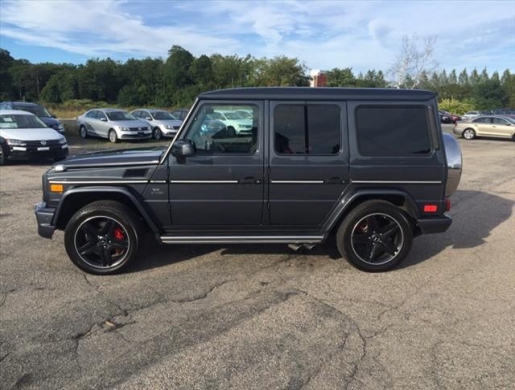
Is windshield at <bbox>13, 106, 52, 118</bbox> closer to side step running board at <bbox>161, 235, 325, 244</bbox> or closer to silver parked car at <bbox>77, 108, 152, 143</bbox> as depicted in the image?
silver parked car at <bbox>77, 108, 152, 143</bbox>

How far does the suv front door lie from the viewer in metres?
4.63

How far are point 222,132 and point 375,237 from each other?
202 cm

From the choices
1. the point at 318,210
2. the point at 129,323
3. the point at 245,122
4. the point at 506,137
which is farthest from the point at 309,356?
the point at 506,137

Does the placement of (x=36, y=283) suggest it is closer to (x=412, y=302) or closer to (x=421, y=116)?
(x=412, y=302)

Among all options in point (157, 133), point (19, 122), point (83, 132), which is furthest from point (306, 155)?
point (83, 132)

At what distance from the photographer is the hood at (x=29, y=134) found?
41.1 ft

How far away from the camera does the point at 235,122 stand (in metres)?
4.68

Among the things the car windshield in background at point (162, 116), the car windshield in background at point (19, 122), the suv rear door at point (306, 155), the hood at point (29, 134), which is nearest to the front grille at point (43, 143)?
the hood at point (29, 134)

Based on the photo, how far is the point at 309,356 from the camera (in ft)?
10.7

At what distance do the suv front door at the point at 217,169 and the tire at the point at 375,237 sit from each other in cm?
101

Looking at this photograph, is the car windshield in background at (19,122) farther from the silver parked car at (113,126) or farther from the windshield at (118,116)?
the windshield at (118,116)

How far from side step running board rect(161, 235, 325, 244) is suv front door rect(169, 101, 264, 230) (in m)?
0.23

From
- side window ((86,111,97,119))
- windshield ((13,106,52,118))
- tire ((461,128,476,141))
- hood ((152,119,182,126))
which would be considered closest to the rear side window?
windshield ((13,106,52,118))

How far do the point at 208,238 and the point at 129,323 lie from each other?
1341 millimetres
